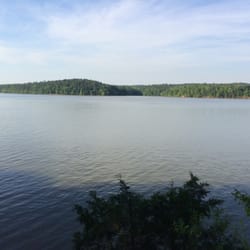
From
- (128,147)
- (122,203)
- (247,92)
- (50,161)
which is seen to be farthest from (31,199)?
(247,92)

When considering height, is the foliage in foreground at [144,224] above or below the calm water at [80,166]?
above

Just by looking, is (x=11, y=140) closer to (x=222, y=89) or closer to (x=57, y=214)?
(x=57, y=214)

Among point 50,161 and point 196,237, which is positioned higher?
point 196,237

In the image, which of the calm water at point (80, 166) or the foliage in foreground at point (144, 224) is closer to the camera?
the foliage in foreground at point (144, 224)

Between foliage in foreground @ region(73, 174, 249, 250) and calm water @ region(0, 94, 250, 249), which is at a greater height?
foliage in foreground @ region(73, 174, 249, 250)

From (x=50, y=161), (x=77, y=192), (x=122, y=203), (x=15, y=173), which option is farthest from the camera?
(x=50, y=161)

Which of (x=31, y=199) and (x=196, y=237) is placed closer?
(x=196, y=237)

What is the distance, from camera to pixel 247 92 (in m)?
174

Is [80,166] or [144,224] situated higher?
[144,224]

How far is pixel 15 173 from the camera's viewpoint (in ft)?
62.5

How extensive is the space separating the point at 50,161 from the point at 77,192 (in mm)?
7307

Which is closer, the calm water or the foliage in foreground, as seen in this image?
the foliage in foreground

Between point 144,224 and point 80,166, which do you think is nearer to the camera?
point 144,224

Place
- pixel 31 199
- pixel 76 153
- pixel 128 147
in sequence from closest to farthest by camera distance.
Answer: pixel 31 199
pixel 76 153
pixel 128 147
